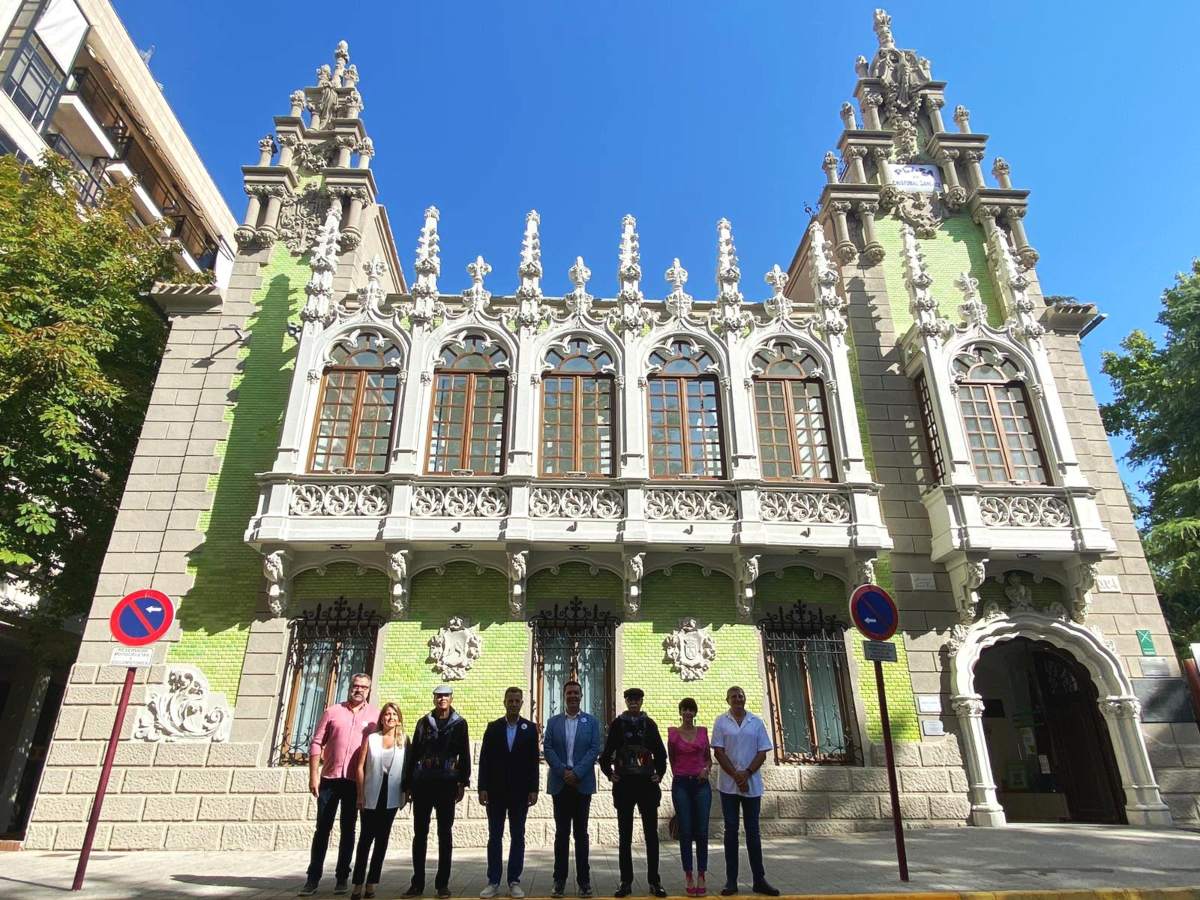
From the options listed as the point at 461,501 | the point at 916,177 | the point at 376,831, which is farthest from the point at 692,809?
the point at 916,177

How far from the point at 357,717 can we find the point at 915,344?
1384 cm

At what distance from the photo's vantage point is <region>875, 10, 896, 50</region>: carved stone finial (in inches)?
875

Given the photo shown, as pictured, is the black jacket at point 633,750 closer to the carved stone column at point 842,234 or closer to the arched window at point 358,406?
the arched window at point 358,406

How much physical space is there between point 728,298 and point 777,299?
1134 mm

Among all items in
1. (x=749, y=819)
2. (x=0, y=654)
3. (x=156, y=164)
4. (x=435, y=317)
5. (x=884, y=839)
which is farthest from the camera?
(x=156, y=164)

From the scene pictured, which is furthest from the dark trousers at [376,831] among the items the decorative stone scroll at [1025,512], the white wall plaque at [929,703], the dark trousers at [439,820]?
the decorative stone scroll at [1025,512]

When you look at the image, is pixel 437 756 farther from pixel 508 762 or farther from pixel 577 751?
pixel 577 751

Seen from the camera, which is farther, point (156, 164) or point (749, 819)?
point (156, 164)

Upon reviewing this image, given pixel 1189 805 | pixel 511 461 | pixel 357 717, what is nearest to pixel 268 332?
pixel 511 461

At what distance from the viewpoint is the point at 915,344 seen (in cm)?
1630

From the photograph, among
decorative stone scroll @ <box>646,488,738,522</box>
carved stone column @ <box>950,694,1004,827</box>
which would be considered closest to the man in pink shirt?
decorative stone scroll @ <box>646,488,738,522</box>

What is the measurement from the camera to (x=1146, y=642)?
46.2ft

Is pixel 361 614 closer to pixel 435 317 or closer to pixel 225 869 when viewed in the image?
pixel 225 869

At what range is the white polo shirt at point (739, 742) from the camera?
779 cm
